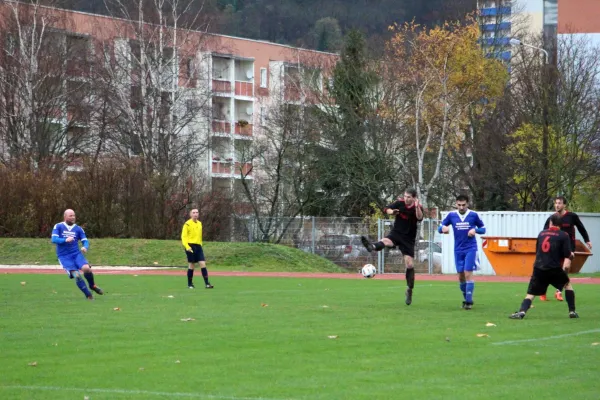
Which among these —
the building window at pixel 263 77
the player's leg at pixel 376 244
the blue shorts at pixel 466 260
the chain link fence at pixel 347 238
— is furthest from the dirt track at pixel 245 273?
the building window at pixel 263 77

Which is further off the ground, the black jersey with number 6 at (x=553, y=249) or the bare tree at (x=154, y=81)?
the bare tree at (x=154, y=81)

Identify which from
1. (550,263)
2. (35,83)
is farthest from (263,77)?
(550,263)

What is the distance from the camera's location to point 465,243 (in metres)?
18.6

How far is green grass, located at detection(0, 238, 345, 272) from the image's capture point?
4047 cm

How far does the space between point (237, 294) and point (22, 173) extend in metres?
27.3

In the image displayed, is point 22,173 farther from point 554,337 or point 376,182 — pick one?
point 554,337

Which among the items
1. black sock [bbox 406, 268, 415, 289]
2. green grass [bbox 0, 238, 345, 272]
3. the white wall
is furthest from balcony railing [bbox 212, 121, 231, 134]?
black sock [bbox 406, 268, 415, 289]

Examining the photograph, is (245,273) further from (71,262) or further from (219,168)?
(219,168)

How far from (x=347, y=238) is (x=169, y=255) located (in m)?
8.00

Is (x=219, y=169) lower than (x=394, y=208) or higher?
higher

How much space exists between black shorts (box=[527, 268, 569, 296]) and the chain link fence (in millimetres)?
24753

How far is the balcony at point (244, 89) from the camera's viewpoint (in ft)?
282

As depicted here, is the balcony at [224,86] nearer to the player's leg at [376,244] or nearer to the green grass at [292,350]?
the green grass at [292,350]

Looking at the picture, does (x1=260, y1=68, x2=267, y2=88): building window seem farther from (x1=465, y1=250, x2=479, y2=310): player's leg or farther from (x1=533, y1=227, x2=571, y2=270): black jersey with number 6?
(x1=533, y1=227, x2=571, y2=270): black jersey with number 6
